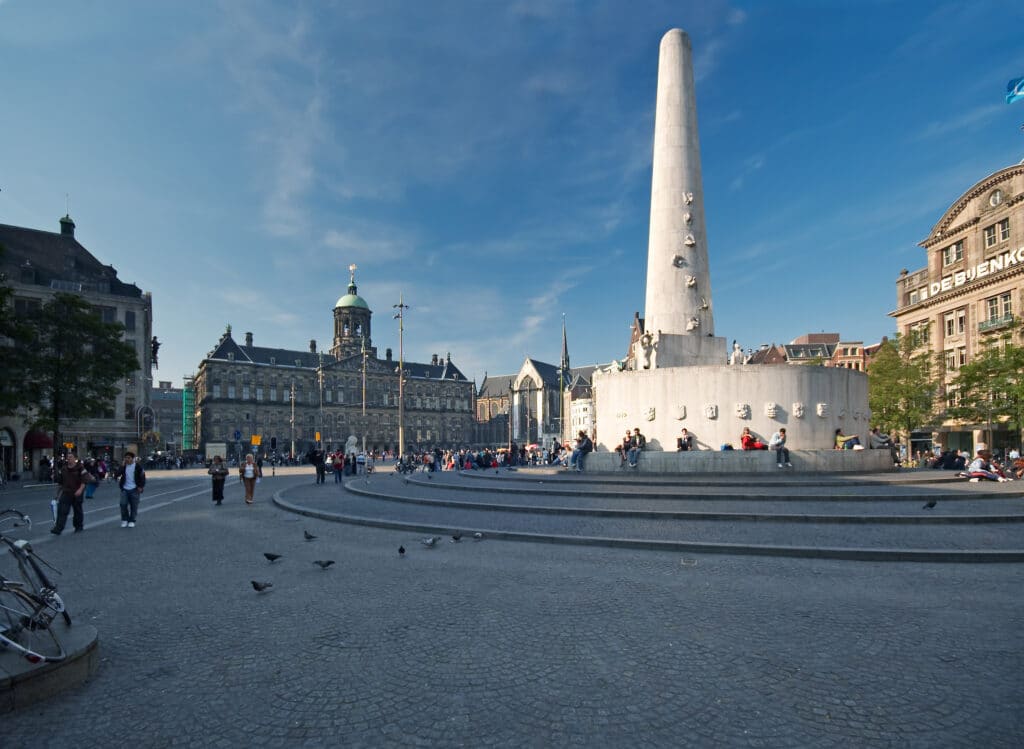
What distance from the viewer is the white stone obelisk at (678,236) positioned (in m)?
18.2

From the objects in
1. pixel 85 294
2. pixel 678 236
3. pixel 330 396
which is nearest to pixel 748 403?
pixel 678 236

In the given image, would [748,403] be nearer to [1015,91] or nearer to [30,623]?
[1015,91]

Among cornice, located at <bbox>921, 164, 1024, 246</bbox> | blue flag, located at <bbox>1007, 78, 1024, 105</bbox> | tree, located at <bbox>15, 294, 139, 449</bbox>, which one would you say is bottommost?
tree, located at <bbox>15, 294, 139, 449</bbox>

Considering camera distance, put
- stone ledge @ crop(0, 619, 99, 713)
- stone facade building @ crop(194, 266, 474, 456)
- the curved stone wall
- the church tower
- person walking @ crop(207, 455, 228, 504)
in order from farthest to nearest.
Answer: the church tower < stone facade building @ crop(194, 266, 474, 456) < the curved stone wall < person walking @ crop(207, 455, 228, 504) < stone ledge @ crop(0, 619, 99, 713)

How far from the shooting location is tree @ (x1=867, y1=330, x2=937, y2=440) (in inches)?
1286

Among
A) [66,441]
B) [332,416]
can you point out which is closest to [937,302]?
[66,441]

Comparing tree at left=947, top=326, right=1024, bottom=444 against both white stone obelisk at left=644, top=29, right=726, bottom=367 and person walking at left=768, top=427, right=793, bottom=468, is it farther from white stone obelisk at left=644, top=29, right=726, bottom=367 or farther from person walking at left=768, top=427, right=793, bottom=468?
person walking at left=768, top=427, right=793, bottom=468

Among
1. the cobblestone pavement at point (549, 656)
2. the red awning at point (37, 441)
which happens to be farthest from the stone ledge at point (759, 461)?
the red awning at point (37, 441)

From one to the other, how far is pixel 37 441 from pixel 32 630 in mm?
40020

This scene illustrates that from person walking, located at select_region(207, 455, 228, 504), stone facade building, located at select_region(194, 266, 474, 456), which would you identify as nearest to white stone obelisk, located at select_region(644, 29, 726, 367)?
person walking, located at select_region(207, 455, 228, 504)

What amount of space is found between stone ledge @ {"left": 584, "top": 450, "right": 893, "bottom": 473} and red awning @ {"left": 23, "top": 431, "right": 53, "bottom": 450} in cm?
3626

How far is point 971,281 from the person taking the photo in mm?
36875

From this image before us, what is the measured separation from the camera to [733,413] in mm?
16266

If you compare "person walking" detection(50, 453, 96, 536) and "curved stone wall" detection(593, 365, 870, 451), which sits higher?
"curved stone wall" detection(593, 365, 870, 451)
